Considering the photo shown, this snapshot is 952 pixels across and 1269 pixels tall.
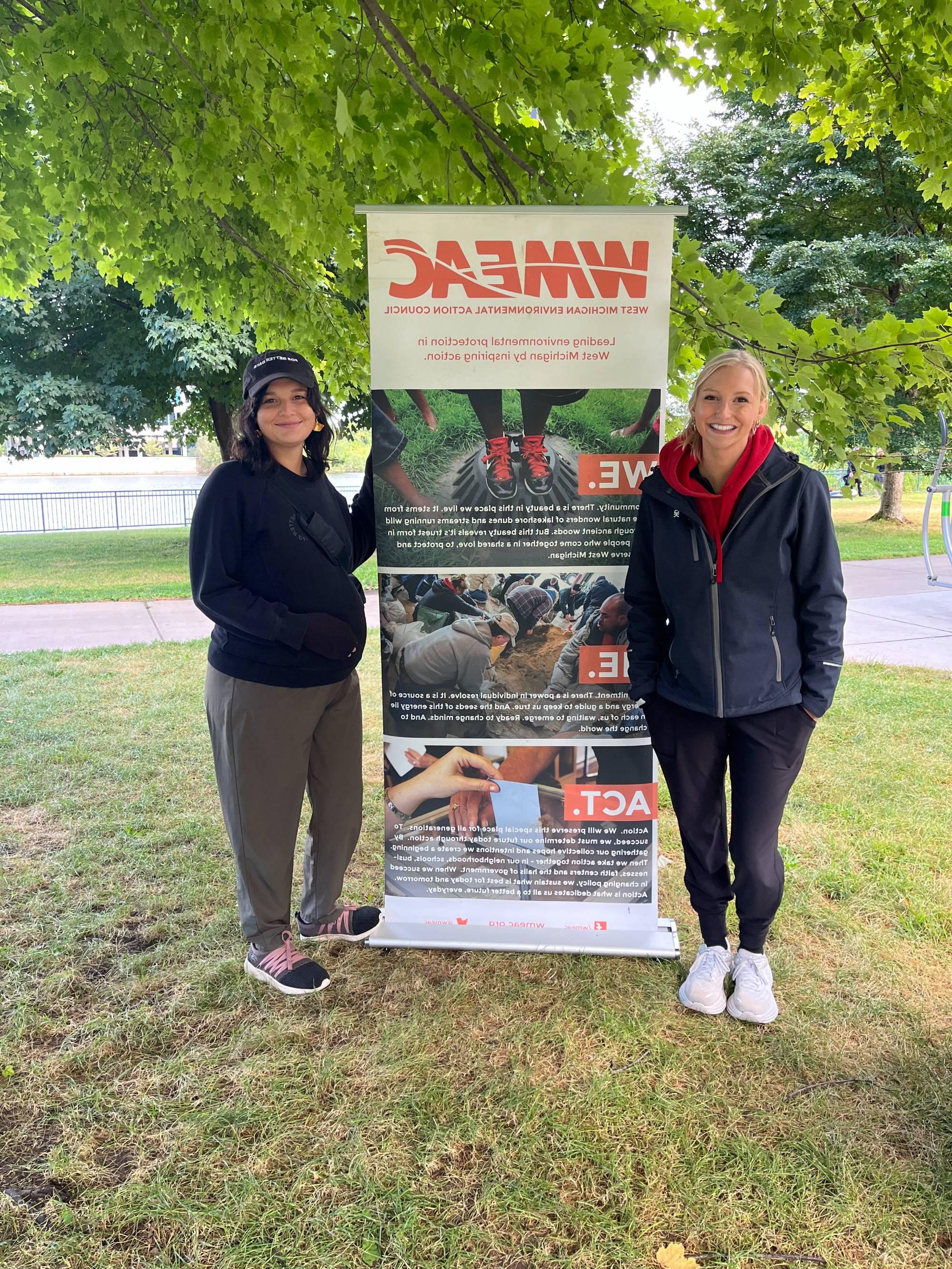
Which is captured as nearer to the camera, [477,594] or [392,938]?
[477,594]

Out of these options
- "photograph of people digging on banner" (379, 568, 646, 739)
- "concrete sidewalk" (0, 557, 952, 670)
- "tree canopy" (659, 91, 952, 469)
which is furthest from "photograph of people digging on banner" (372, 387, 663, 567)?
"tree canopy" (659, 91, 952, 469)

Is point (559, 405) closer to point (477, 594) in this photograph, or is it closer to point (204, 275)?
point (477, 594)

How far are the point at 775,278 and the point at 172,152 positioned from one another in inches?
633

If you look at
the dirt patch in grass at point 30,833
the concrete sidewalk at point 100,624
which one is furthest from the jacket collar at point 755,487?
the concrete sidewalk at point 100,624

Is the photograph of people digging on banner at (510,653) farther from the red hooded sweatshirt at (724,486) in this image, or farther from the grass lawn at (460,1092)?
the grass lawn at (460,1092)

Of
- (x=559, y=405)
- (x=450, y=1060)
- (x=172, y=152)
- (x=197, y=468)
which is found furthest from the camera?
(x=197, y=468)

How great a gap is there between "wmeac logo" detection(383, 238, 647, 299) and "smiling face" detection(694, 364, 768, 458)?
513 millimetres

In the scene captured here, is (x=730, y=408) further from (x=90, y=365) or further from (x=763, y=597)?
(x=90, y=365)

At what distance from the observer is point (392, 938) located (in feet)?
10.8

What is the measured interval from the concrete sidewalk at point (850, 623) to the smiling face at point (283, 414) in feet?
19.3

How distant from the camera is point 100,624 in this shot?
10.2 meters

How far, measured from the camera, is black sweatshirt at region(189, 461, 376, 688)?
8.97 feet

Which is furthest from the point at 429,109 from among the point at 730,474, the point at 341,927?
the point at 341,927

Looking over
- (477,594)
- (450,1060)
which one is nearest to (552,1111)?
(450,1060)
